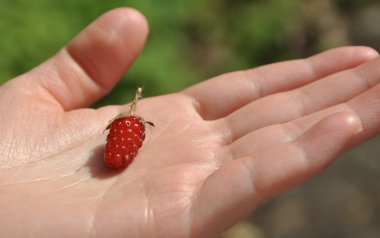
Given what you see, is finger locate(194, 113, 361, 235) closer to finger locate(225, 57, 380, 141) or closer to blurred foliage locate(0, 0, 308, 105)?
finger locate(225, 57, 380, 141)

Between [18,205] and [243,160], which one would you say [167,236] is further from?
[18,205]

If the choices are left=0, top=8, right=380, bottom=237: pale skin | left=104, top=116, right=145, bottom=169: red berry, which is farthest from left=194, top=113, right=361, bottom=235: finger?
left=104, top=116, right=145, bottom=169: red berry

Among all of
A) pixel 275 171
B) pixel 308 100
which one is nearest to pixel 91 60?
pixel 308 100

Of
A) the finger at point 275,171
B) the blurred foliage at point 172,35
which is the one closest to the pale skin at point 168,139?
the finger at point 275,171

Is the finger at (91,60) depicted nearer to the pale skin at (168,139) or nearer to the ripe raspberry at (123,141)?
the pale skin at (168,139)

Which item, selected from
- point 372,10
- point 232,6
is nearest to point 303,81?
point 232,6

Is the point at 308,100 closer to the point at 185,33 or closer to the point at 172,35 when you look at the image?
the point at 172,35
